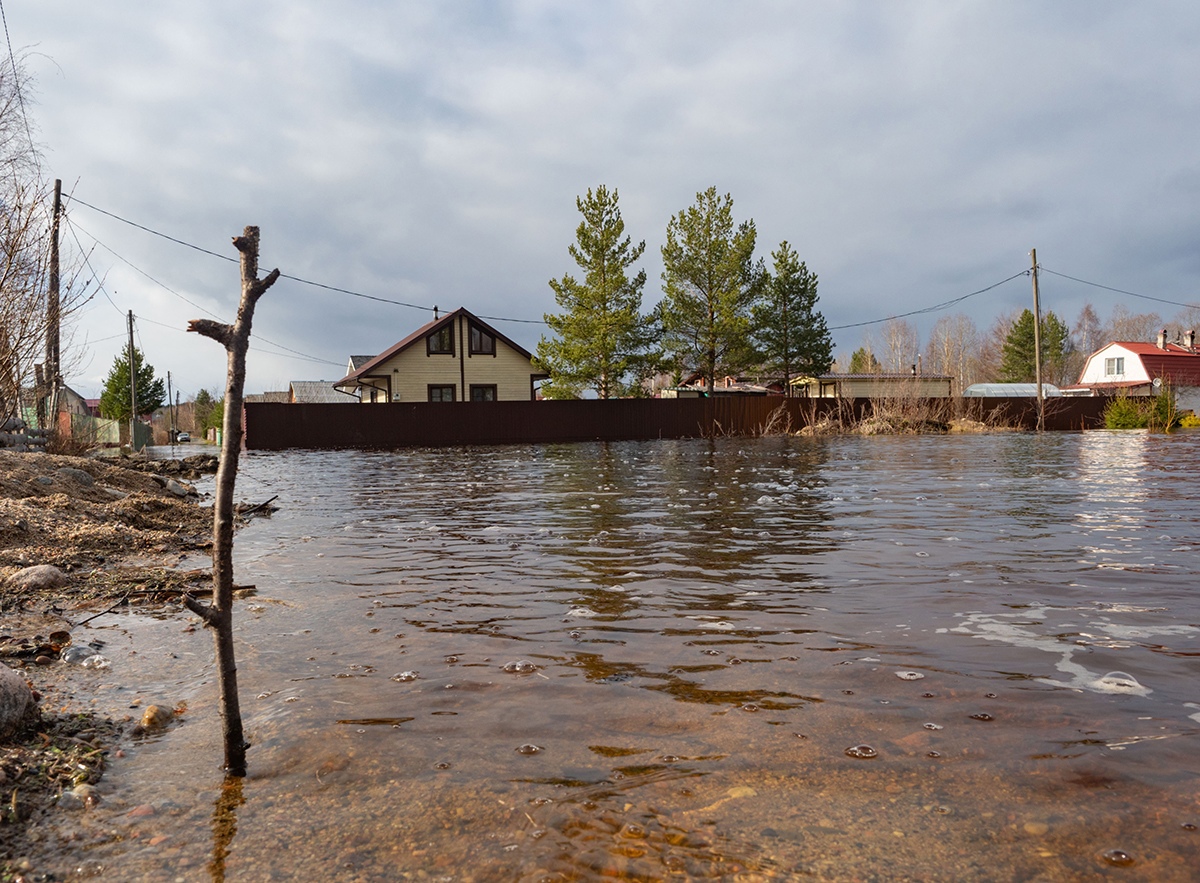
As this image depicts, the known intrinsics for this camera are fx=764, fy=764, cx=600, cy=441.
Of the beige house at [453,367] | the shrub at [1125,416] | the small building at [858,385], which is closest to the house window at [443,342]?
the beige house at [453,367]

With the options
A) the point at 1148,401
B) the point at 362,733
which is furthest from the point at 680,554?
the point at 1148,401

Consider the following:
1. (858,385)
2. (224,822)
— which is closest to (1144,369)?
(858,385)

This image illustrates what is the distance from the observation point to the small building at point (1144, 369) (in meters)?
49.5

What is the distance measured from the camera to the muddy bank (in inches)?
84.4

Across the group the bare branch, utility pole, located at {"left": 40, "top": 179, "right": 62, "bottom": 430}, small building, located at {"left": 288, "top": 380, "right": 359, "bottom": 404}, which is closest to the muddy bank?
the bare branch

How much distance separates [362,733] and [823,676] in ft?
5.84

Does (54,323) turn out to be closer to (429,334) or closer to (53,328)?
(53,328)

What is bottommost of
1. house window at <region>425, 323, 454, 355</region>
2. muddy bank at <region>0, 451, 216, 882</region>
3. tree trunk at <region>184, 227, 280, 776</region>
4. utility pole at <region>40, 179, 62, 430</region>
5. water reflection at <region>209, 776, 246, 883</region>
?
water reflection at <region>209, 776, 246, 883</region>

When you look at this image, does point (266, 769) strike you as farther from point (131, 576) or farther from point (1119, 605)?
point (1119, 605)

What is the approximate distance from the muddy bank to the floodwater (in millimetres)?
138

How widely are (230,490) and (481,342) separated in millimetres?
34846

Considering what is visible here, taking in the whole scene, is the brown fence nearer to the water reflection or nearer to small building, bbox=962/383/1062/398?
the water reflection

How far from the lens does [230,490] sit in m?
2.14

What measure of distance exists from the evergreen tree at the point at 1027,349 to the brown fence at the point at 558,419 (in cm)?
3157
